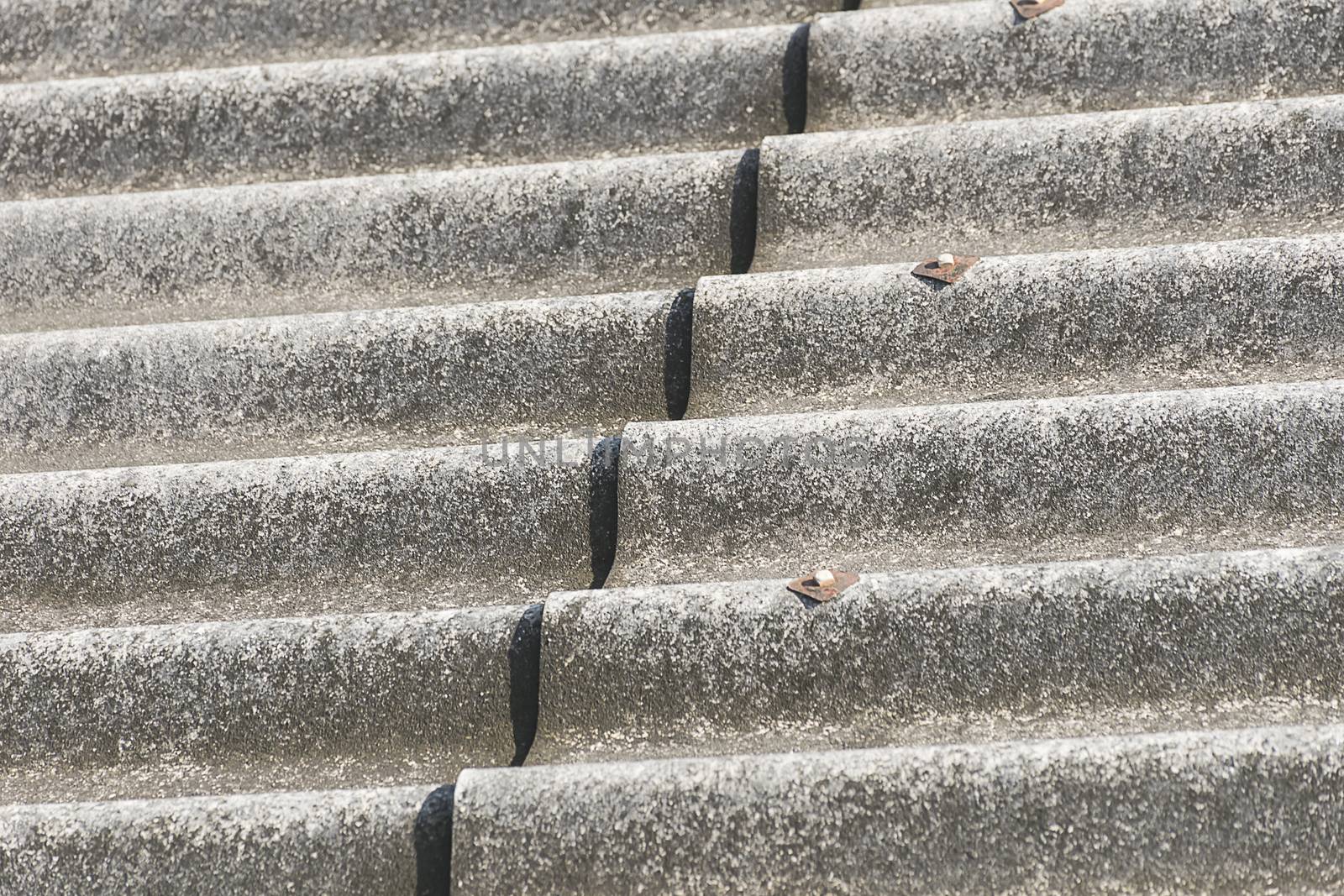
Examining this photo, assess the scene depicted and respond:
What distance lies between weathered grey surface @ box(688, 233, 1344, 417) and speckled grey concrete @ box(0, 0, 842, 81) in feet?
3.34

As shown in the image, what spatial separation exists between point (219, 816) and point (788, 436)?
923 mm

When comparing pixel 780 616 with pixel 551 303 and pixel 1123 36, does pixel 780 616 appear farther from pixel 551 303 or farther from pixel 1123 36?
pixel 1123 36

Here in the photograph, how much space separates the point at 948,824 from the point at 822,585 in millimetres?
361

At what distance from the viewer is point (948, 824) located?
4.66ft

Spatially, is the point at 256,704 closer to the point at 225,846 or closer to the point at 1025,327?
the point at 225,846

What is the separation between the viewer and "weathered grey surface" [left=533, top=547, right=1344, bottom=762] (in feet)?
5.23

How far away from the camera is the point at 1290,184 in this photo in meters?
2.14

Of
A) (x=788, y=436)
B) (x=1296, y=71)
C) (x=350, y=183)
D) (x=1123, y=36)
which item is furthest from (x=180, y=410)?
(x=1296, y=71)

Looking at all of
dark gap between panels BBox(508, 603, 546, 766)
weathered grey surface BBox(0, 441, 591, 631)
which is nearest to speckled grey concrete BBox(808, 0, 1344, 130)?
weathered grey surface BBox(0, 441, 591, 631)

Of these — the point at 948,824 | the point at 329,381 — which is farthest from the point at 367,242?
the point at 948,824

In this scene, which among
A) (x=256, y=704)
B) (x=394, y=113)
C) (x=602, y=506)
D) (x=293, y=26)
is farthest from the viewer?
(x=293, y=26)

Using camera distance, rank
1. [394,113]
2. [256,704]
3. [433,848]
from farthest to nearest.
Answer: [394,113], [256,704], [433,848]

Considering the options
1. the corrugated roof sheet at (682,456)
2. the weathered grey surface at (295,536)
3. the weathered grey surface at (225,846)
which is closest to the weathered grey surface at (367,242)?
the corrugated roof sheet at (682,456)

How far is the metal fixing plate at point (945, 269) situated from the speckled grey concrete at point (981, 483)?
10.4 inches
